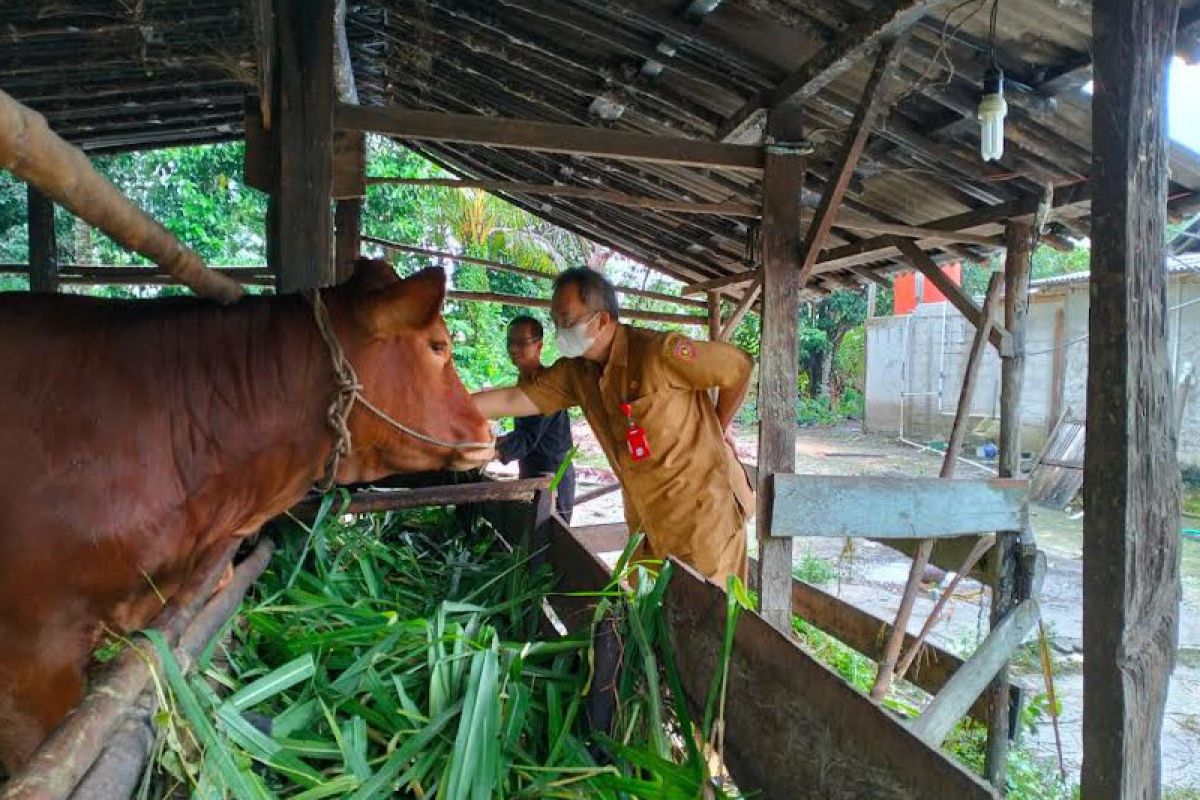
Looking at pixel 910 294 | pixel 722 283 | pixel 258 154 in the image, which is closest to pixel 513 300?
pixel 722 283

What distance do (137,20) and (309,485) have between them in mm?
2323

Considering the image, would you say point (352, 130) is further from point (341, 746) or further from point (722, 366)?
point (341, 746)

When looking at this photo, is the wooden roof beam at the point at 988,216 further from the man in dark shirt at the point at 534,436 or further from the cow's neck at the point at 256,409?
the cow's neck at the point at 256,409

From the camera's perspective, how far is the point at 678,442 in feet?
11.0

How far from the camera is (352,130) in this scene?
3.48 meters

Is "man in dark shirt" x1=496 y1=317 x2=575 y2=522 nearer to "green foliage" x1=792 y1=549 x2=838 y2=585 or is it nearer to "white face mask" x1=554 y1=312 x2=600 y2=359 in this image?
"white face mask" x1=554 y1=312 x2=600 y2=359

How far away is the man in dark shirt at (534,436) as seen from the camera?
4.61 m

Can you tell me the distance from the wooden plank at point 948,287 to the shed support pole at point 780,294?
1030 millimetres

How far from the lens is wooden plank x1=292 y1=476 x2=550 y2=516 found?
2.97 meters

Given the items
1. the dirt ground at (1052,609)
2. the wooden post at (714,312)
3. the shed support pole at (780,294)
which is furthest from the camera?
the wooden post at (714,312)

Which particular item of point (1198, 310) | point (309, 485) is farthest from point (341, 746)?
point (1198, 310)

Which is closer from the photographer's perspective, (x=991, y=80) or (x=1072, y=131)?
(x=991, y=80)

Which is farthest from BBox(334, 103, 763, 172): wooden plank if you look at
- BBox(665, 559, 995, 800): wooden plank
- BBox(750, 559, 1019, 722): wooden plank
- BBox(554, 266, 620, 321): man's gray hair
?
BBox(665, 559, 995, 800): wooden plank

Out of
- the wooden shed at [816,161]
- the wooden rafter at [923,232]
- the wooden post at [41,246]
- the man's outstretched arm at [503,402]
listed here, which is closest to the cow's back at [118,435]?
the wooden shed at [816,161]
